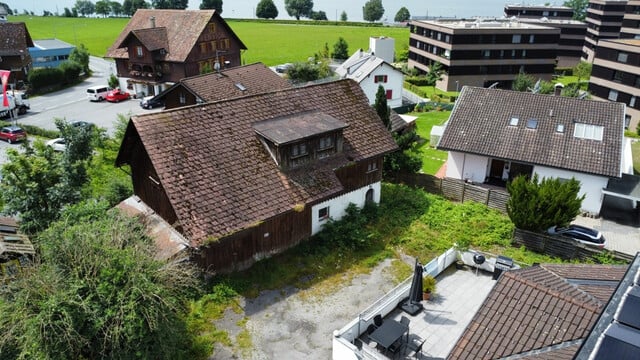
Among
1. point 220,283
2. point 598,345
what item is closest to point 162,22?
point 220,283

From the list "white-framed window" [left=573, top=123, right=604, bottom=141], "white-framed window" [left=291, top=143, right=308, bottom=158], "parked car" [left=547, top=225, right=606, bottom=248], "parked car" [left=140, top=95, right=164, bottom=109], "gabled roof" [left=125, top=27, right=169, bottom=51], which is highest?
"gabled roof" [left=125, top=27, right=169, bottom=51]

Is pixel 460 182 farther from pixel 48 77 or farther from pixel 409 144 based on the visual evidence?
pixel 48 77

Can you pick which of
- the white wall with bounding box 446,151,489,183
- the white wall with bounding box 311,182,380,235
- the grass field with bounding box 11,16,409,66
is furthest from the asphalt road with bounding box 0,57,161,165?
the grass field with bounding box 11,16,409,66

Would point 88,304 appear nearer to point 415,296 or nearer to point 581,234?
point 415,296

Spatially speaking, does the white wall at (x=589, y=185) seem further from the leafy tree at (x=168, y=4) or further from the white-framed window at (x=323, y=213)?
the leafy tree at (x=168, y=4)

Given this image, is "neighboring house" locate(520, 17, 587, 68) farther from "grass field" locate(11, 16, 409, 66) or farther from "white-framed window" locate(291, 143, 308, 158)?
"white-framed window" locate(291, 143, 308, 158)

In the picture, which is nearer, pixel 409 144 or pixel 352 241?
pixel 352 241

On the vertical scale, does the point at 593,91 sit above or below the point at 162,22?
below
